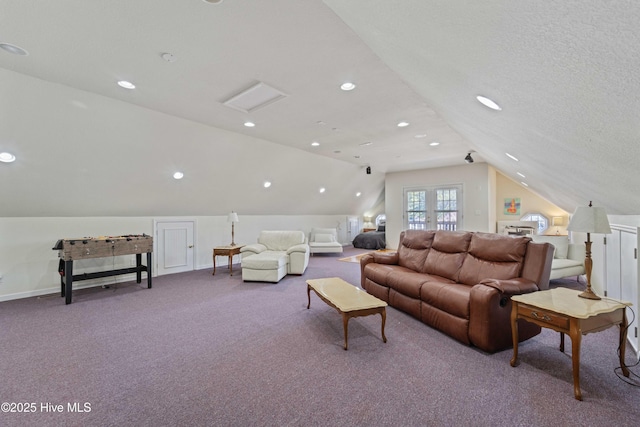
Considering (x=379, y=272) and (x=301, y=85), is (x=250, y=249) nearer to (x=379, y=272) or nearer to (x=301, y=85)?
(x=379, y=272)

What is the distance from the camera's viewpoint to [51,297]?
13.7 feet

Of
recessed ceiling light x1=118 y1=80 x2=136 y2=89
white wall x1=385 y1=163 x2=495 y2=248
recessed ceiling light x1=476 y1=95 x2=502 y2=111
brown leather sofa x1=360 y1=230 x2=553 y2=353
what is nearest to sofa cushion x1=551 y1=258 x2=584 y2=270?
brown leather sofa x1=360 y1=230 x2=553 y2=353

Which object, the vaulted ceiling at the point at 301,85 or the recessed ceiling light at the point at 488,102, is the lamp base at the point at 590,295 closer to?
the vaulted ceiling at the point at 301,85

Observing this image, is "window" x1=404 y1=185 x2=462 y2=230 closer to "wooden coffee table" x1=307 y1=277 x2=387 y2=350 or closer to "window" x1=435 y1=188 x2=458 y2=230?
"window" x1=435 y1=188 x2=458 y2=230

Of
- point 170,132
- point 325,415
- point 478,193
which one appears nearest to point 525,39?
point 325,415

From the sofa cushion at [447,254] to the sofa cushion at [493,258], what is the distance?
8 cm

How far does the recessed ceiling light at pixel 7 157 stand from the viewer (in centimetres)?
335

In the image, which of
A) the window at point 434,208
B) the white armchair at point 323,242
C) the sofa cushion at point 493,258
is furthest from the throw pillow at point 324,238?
the sofa cushion at point 493,258

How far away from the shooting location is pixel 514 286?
2537 mm

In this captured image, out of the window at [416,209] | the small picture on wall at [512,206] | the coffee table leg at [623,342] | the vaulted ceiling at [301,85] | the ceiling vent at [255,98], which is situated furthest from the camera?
the window at [416,209]

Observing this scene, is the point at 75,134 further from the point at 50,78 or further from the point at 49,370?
the point at 49,370

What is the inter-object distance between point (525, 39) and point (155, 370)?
304 cm

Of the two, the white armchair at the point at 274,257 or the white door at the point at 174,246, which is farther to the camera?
the white door at the point at 174,246

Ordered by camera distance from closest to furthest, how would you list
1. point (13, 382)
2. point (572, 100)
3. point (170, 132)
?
point (572, 100)
point (13, 382)
point (170, 132)
